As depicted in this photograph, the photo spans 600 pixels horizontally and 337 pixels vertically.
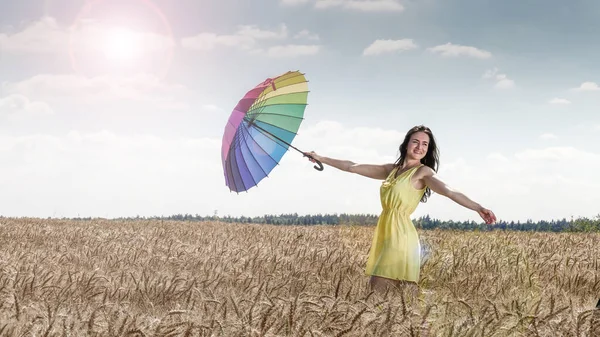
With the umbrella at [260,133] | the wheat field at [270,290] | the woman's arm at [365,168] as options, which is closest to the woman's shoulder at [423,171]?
the woman's arm at [365,168]

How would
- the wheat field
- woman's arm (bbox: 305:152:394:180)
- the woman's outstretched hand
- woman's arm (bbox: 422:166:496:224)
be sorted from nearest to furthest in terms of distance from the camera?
1. the wheat field
2. the woman's outstretched hand
3. woman's arm (bbox: 422:166:496:224)
4. woman's arm (bbox: 305:152:394:180)

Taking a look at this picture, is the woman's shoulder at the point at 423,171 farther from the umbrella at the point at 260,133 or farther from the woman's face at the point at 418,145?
the umbrella at the point at 260,133

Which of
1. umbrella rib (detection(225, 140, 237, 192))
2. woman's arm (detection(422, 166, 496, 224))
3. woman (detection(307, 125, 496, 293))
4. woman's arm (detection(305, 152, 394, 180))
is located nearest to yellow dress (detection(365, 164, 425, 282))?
woman (detection(307, 125, 496, 293))

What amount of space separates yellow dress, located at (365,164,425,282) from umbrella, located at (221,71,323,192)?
185cm

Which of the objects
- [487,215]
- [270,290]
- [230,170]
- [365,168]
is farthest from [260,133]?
[487,215]

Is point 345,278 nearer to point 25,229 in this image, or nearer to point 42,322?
point 42,322

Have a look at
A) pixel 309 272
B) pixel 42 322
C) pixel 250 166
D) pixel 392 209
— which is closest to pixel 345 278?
pixel 309 272

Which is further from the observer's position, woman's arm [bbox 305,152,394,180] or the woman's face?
woman's arm [bbox 305,152,394,180]

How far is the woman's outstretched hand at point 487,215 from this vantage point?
4.52 m

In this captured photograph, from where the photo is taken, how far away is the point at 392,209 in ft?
18.1

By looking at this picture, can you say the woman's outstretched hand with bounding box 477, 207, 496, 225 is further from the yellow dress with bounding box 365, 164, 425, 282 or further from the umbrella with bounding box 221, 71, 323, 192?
the umbrella with bounding box 221, 71, 323, 192

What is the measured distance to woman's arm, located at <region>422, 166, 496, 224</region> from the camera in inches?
182

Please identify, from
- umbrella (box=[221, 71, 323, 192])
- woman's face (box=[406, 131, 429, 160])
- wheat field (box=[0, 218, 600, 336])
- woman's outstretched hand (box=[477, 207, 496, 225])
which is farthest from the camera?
umbrella (box=[221, 71, 323, 192])

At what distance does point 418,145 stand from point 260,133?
2.39 m
